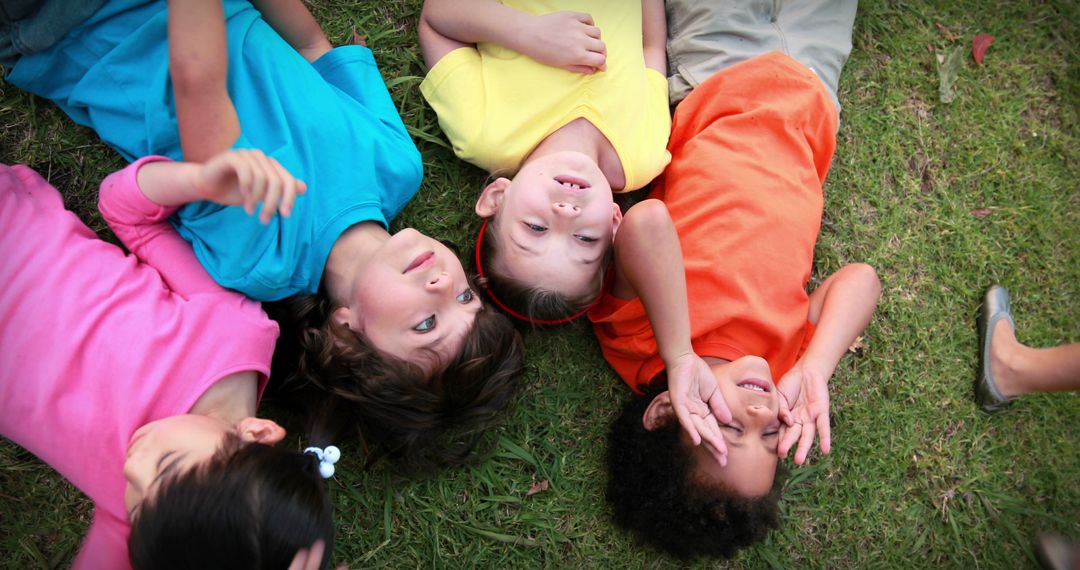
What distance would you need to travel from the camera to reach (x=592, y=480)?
2799 mm

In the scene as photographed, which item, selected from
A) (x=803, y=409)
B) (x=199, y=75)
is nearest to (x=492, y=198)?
(x=199, y=75)

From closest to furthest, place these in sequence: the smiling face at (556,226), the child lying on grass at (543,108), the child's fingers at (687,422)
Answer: the child's fingers at (687,422)
the smiling face at (556,226)
the child lying on grass at (543,108)

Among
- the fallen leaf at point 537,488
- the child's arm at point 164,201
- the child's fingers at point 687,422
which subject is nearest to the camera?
the child's arm at point 164,201

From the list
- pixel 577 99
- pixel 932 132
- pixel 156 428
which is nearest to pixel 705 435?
pixel 577 99

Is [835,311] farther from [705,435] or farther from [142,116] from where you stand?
[142,116]

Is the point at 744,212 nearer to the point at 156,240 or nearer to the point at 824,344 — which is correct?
the point at 824,344

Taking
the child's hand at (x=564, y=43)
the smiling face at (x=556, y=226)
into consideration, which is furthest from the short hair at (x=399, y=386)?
the child's hand at (x=564, y=43)

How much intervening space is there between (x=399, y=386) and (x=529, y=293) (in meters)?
0.54

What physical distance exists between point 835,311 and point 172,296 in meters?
2.40

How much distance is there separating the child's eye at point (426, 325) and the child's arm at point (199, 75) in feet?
2.58

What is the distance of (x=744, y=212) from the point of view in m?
2.73

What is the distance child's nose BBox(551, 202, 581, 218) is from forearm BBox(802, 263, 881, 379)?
1.10 m

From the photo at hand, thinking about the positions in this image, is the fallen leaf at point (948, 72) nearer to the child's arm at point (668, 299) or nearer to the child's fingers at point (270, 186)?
the child's arm at point (668, 299)

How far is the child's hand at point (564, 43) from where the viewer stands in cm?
269
